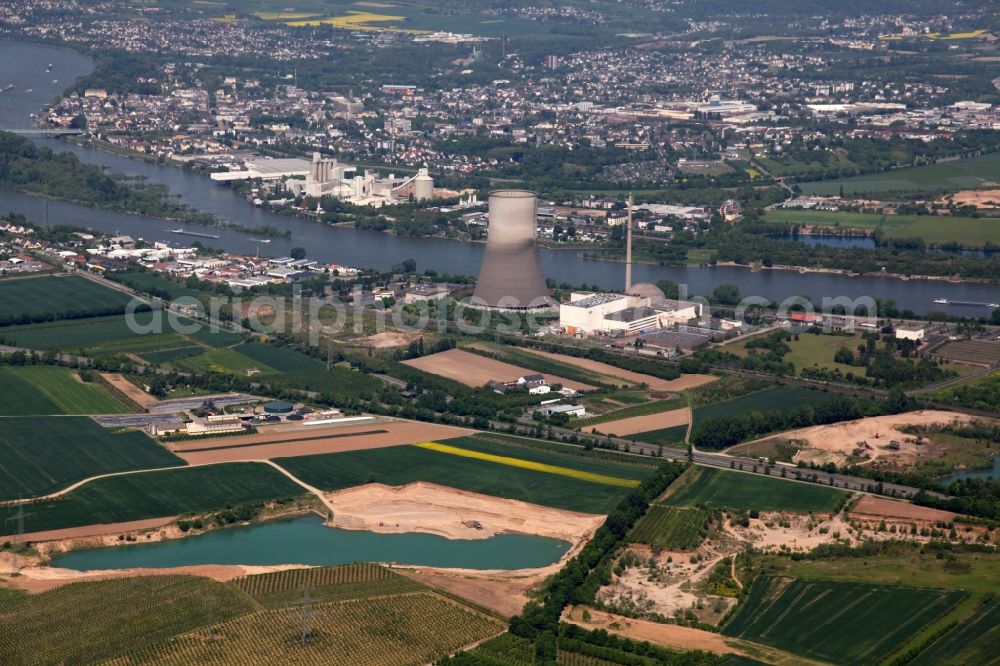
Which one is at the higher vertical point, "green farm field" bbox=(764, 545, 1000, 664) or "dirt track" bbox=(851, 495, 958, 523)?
"dirt track" bbox=(851, 495, 958, 523)

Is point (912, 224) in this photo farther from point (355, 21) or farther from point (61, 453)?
point (355, 21)

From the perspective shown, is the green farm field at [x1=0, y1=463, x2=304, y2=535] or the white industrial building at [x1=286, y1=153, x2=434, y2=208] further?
the white industrial building at [x1=286, y1=153, x2=434, y2=208]

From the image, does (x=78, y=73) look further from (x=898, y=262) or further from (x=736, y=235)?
(x=898, y=262)

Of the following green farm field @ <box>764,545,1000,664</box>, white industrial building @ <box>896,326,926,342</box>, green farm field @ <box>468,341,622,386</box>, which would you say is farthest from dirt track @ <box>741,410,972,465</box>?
white industrial building @ <box>896,326,926,342</box>

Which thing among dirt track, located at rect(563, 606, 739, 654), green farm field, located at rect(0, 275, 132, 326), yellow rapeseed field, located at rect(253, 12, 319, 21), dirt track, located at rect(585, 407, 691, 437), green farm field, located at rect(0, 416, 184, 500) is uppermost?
yellow rapeseed field, located at rect(253, 12, 319, 21)

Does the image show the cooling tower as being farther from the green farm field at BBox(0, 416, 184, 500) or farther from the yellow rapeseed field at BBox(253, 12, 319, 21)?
the yellow rapeseed field at BBox(253, 12, 319, 21)

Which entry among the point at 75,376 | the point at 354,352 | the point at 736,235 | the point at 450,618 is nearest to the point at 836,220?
the point at 736,235
